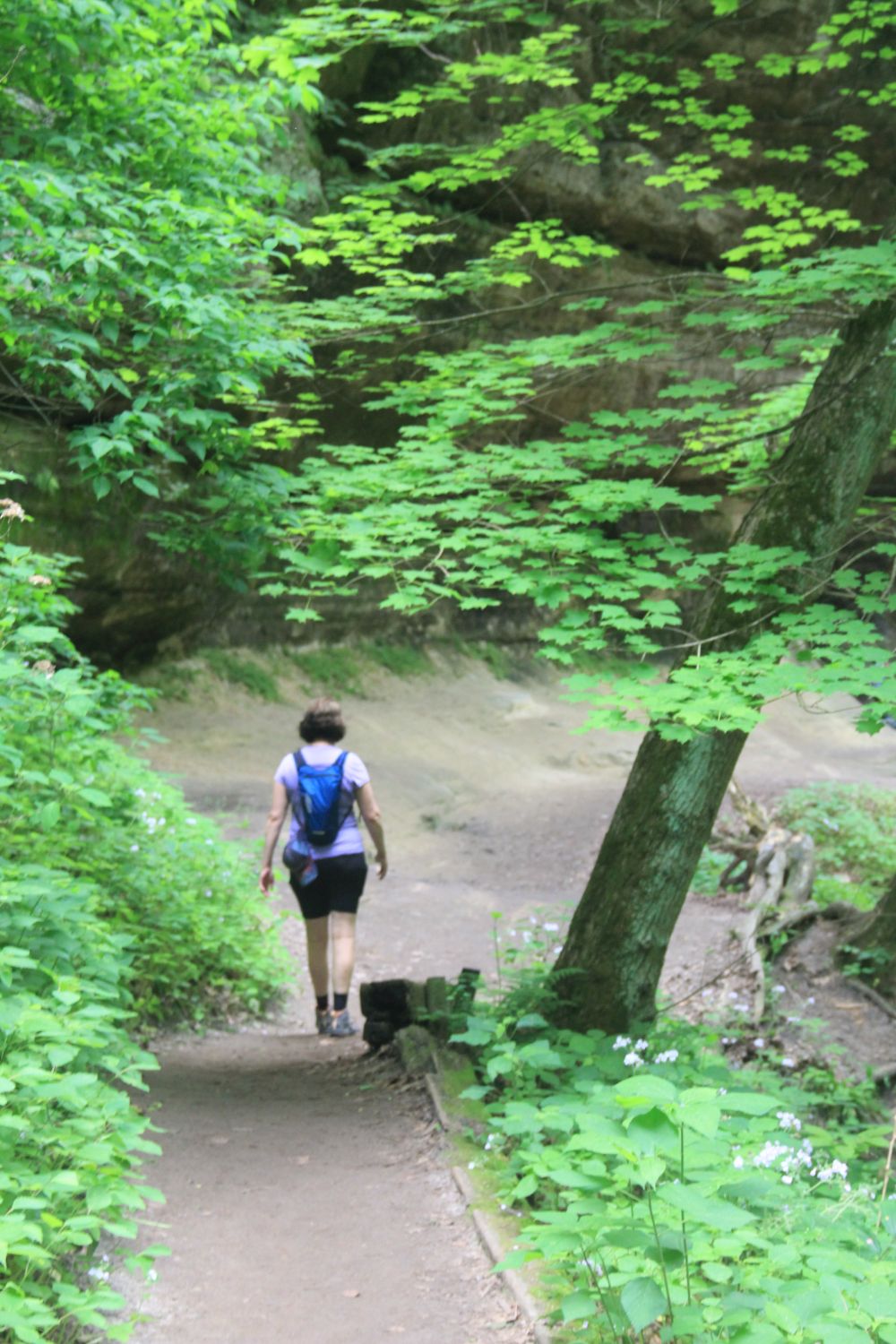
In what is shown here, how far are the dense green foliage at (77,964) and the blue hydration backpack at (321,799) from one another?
1044 mm

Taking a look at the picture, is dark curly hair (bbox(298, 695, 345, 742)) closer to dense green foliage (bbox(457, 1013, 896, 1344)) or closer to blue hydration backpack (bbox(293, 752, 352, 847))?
blue hydration backpack (bbox(293, 752, 352, 847))

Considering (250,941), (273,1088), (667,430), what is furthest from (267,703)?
(273,1088)

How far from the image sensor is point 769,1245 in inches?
106

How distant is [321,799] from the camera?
6.39 m

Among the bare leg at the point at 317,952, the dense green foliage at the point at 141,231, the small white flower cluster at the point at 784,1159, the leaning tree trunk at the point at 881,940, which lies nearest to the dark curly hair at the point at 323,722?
the dense green foliage at the point at 141,231

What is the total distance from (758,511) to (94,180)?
11.0 ft

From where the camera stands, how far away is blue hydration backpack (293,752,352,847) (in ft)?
21.0

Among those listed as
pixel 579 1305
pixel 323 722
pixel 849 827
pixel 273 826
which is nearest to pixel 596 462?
pixel 323 722

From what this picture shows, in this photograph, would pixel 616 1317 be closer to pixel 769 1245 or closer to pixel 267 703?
pixel 769 1245

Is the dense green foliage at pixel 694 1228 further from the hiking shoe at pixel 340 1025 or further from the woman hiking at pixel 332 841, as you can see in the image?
the hiking shoe at pixel 340 1025

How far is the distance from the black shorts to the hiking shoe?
27.6 inches

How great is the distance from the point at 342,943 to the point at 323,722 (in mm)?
1247

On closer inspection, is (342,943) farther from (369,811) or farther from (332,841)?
(369,811)

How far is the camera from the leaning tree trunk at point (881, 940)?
8523mm
